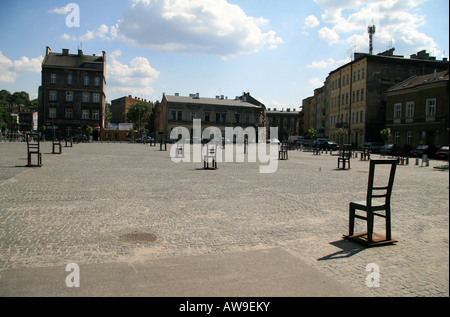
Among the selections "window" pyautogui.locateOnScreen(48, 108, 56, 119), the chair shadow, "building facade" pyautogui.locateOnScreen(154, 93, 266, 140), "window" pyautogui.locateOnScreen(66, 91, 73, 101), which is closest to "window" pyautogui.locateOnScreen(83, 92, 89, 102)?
"window" pyautogui.locateOnScreen(66, 91, 73, 101)

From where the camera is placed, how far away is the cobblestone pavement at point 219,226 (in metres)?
4.67

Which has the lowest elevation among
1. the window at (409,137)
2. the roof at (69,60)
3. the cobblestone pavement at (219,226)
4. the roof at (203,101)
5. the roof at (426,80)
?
the cobblestone pavement at (219,226)

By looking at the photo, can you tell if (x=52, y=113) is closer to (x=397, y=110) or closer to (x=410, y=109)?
(x=397, y=110)

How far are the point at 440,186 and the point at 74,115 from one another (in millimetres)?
74789

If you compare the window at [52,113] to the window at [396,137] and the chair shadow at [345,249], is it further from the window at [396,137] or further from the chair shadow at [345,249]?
the chair shadow at [345,249]

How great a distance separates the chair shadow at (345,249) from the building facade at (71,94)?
73.6 m

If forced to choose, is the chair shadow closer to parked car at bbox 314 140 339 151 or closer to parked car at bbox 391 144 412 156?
parked car at bbox 391 144 412 156

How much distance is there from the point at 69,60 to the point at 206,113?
33.2m

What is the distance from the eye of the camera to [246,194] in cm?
1072

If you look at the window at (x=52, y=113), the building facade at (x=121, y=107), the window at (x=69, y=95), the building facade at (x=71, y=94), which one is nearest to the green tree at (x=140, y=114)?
the building facade at (x=121, y=107)
